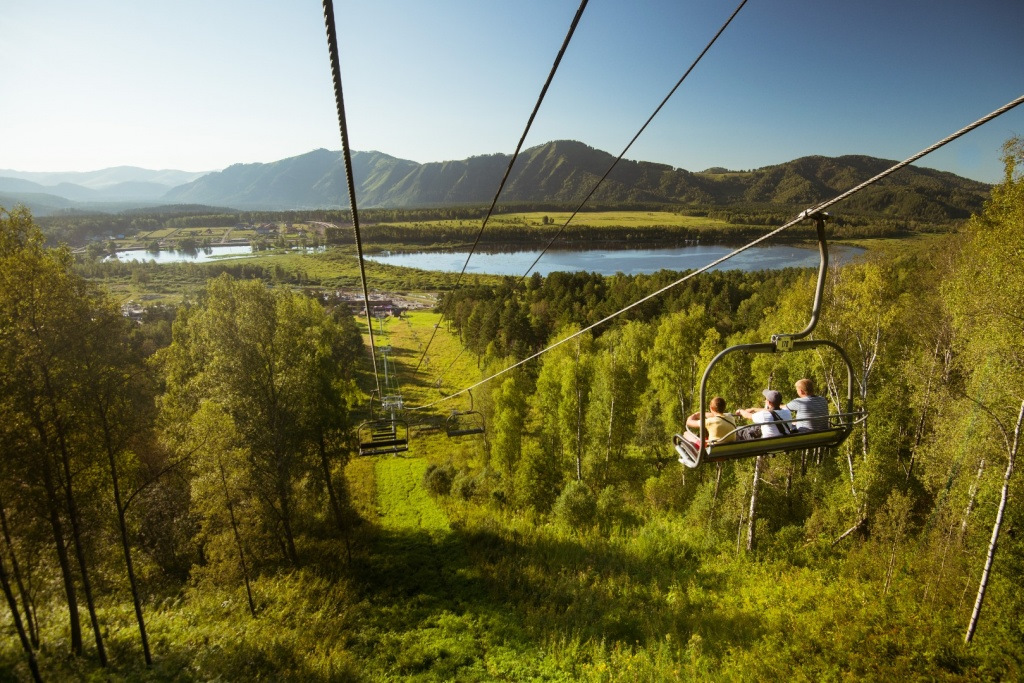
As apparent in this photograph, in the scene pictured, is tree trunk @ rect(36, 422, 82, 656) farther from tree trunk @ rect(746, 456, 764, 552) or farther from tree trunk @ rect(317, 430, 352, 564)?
tree trunk @ rect(746, 456, 764, 552)

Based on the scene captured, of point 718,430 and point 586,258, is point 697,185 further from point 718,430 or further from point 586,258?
point 718,430

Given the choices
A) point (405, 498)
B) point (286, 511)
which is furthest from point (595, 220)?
point (286, 511)

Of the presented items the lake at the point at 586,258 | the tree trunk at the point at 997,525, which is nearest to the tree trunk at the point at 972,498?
the tree trunk at the point at 997,525

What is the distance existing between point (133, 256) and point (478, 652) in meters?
105

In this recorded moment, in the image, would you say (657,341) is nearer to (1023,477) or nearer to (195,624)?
(1023,477)

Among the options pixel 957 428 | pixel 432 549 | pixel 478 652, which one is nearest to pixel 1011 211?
pixel 957 428

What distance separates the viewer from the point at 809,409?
6.25 m

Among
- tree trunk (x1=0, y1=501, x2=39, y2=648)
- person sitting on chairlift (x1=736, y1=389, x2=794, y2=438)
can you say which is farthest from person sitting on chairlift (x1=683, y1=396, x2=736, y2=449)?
tree trunk (x1=0, y1=501, x2=39, y2=648)

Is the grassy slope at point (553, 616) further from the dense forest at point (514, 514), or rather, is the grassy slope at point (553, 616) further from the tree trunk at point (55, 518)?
the tree trunk at point (55, 518)

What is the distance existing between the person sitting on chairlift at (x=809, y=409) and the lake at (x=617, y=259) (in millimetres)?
58052

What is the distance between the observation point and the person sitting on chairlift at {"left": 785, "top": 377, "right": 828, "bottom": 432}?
5965mm

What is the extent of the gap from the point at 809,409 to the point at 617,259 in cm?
8348

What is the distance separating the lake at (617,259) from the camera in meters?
66.1

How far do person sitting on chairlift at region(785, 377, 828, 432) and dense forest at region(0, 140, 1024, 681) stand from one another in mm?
10097
